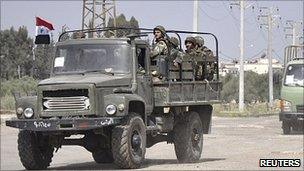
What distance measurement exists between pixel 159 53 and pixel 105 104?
2183 millimetres

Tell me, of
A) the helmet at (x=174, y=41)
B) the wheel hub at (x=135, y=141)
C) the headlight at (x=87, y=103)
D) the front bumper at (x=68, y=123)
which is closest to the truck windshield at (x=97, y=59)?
the headlight at (x=87, y=103)

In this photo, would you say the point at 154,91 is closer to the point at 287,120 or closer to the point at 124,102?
the point at 124,102

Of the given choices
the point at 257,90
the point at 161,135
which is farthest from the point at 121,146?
the point at 257,90

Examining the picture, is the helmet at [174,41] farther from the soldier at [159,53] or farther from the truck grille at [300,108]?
the truck grille at [300,108]

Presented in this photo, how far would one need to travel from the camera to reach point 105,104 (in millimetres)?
Result: 12828

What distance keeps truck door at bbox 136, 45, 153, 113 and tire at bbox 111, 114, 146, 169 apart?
711mm

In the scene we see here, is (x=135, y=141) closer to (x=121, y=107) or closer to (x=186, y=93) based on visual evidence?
(x=121, y=107)

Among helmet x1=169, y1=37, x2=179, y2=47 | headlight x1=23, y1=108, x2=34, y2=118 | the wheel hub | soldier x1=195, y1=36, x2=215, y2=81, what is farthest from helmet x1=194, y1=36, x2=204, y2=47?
headlight x1=23, y1=108, x2=34, y2=118

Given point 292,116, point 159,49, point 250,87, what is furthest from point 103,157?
point 250,87

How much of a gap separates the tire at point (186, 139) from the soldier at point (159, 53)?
A: 5.68ft

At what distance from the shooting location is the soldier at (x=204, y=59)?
52.3ft

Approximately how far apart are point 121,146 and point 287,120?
15.9 metres

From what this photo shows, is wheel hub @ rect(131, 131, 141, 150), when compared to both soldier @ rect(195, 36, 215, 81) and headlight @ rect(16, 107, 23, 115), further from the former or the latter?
soldier @ rect(195, 36, 215, 81)

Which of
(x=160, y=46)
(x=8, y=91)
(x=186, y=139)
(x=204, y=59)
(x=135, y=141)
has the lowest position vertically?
(x=8, y=91)
